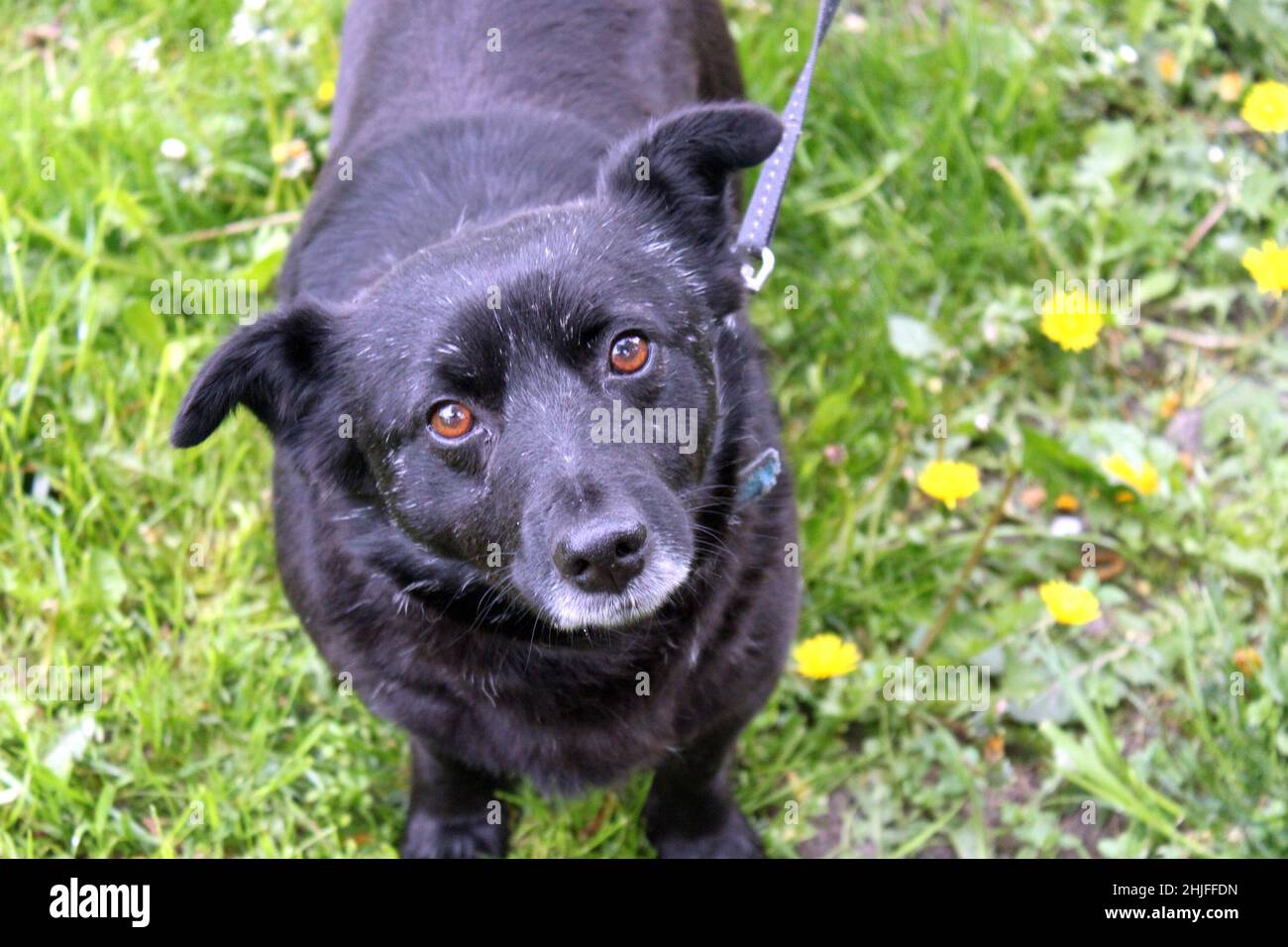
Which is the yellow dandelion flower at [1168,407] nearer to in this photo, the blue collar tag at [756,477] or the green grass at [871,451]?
the green grass at [871,451]

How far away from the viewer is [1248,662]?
315cm

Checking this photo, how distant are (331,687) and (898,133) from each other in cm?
231

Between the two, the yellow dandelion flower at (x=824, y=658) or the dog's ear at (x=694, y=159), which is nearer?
the dog's ear at (x=694, y=159)

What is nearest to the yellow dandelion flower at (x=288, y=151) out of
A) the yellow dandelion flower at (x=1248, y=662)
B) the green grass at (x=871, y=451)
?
the green grass at (x=871, y=451)

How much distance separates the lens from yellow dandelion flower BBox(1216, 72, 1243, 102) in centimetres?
419

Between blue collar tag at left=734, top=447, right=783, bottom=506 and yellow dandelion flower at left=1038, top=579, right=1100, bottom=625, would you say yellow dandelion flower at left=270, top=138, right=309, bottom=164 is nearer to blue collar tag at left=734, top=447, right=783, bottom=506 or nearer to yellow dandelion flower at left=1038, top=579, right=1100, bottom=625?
blue collar tag at left=734, top=447, right=783, bottom=506

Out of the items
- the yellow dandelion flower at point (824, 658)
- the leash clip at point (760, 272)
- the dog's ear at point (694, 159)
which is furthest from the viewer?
the yellow dandelion flower at point (824, 658)

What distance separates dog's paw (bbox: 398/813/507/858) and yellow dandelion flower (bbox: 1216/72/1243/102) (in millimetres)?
3070

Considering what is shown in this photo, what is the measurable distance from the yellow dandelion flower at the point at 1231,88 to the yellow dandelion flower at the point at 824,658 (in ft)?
7.34

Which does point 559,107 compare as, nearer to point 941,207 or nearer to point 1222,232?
point 941,207

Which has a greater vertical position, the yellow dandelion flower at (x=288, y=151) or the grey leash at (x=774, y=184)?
the grey leash at (x=774, y=184)

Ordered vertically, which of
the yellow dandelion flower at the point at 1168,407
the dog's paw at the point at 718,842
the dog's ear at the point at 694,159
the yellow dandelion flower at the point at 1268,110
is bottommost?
the dog's paw at the point at 718,842

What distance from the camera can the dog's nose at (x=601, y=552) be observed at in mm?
2275

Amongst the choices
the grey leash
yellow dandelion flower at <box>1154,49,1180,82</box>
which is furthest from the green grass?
the grey leash
